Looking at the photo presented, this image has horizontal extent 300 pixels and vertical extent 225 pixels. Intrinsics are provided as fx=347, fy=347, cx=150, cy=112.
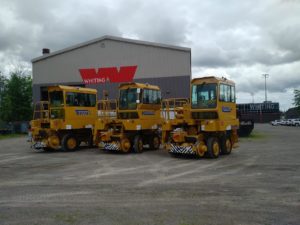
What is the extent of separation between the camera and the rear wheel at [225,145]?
15930mm

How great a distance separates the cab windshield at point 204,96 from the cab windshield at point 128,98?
3111 millimetres

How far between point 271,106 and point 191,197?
80.9 m

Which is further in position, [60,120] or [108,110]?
[60,120]

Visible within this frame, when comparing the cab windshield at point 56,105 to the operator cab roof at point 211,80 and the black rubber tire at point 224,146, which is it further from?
the black rubber tire at point 224,146

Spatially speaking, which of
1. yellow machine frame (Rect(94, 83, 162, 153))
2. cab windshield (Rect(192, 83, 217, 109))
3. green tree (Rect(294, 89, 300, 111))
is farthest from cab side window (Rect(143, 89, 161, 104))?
green tree (Rect(294, 89, 300, 111))

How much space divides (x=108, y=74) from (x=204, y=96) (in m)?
19.1

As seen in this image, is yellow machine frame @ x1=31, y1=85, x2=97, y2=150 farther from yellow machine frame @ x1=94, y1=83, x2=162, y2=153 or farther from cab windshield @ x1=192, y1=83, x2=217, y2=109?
cab windshield @ x1=192, y1=83, x2=217, y2=109

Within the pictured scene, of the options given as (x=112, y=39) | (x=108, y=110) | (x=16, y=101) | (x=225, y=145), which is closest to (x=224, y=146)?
(x=225, y=145)

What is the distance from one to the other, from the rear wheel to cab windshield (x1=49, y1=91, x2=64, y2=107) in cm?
834

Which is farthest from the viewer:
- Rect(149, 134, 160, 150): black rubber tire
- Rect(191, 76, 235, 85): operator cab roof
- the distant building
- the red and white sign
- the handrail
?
the distant building

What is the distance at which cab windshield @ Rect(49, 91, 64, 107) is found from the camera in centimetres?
1797

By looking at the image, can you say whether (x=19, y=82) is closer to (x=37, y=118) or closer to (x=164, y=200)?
(x=37, y=118)

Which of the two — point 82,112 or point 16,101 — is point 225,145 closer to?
point 82,112

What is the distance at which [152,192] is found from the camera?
8391mm
